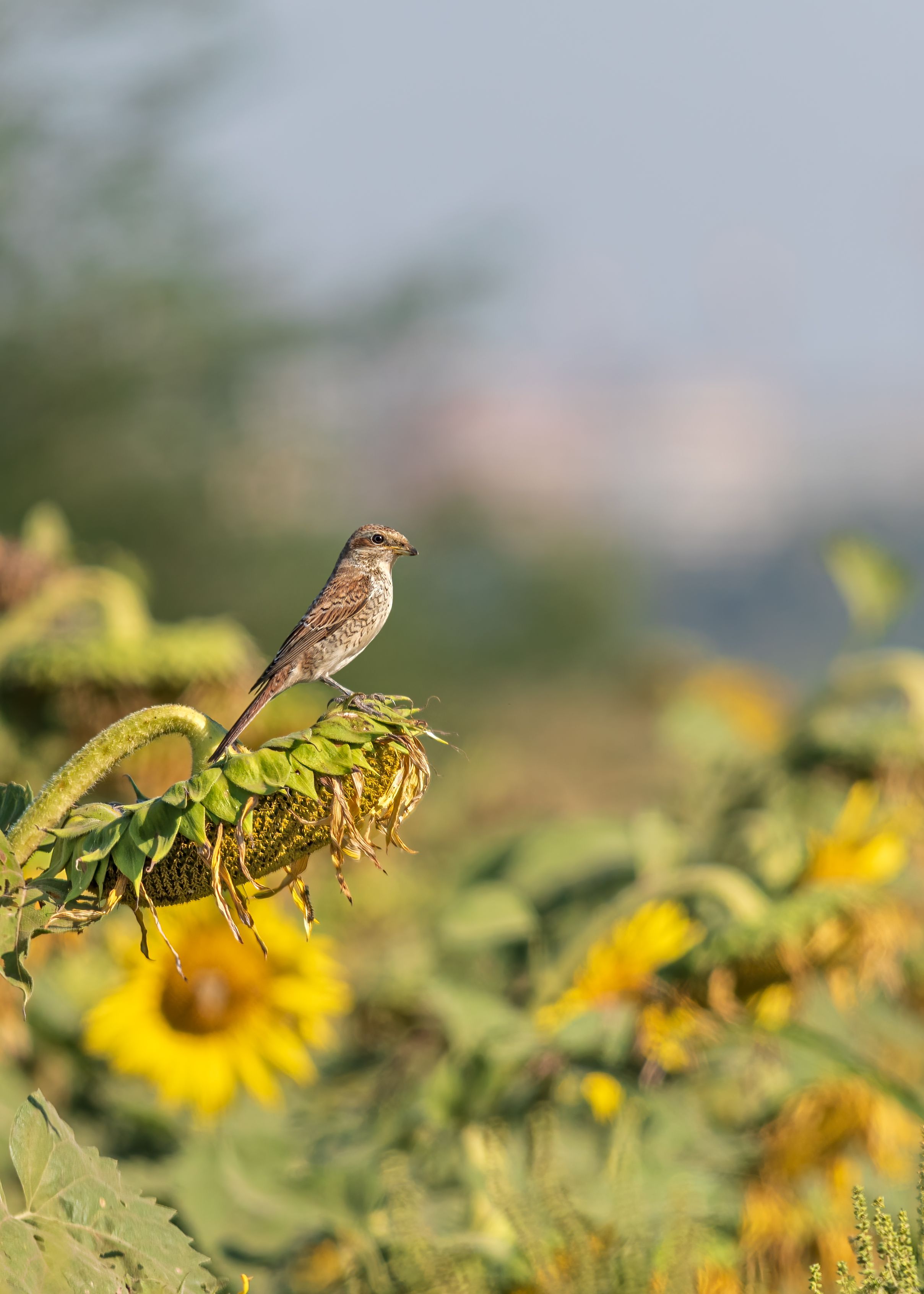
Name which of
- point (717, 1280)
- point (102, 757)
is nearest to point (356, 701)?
point (102, 757)

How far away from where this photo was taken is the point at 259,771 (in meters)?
0.66

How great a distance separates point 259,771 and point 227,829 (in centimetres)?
4

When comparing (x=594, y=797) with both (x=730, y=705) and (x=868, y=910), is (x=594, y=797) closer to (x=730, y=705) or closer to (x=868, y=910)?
(x=730, y=705)

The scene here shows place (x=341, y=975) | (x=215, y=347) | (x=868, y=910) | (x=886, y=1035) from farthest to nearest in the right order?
(x=215, y=347), (x=341, y=975), (x=886, y=1035), (x=868, y=910)

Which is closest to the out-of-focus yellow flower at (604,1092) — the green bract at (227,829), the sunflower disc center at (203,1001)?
the sunflower disc center at (203,1001)

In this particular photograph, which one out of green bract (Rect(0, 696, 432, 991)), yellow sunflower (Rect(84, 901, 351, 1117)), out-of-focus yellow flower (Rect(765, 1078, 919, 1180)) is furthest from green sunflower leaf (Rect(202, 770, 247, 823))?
out-of-focus yellow flower (Rect(765, 1078, 919, 1180))

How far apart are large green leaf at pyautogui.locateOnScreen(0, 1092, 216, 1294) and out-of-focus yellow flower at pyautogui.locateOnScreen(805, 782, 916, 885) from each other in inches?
46.7

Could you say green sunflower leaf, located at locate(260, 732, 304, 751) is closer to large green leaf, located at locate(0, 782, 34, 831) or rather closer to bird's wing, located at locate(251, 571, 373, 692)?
bird's wing, located at locate(251, 571, 373, 692)

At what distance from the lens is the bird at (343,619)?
75 centimetres

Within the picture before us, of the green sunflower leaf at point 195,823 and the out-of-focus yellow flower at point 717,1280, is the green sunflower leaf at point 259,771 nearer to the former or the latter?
the green sunflower leaf at point 195,823

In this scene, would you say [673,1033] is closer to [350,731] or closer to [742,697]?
[350,731]

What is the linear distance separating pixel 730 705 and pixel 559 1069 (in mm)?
3150

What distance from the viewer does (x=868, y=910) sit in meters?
1.62

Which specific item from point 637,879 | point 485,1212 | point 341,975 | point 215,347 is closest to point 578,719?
point 215,347
